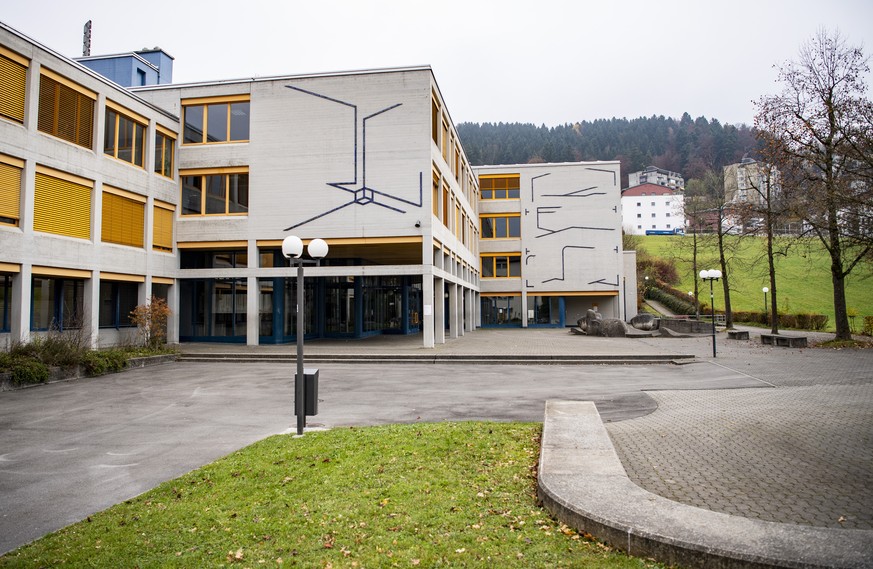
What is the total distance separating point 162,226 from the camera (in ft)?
81.8

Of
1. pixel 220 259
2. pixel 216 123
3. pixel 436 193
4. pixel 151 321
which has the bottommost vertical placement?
pixel 151 321

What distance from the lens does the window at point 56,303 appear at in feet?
61.2

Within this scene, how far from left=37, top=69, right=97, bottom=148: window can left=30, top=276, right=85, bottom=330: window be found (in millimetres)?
5055

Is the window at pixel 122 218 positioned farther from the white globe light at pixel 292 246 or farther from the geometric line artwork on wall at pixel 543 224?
A: the geometric line artwork on wall at pixel 543 224

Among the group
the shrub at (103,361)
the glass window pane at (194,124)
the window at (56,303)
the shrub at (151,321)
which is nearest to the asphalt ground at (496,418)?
the shrub at (103,361)

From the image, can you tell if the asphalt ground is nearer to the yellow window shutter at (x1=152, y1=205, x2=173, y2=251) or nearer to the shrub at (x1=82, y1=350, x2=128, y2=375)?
the shrub at (x1=82, y1=350, x2=128, y2=375)

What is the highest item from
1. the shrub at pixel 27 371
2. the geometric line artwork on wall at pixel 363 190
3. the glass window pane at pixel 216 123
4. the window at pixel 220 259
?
the glass window pane at pixel 216 123

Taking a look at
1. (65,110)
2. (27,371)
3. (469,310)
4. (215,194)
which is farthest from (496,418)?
(469,310)

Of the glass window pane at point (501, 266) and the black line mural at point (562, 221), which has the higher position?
the black line mural at point (562, 221)

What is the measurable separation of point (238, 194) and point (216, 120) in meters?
3.88

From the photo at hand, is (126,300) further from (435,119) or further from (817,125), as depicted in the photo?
(817,125)

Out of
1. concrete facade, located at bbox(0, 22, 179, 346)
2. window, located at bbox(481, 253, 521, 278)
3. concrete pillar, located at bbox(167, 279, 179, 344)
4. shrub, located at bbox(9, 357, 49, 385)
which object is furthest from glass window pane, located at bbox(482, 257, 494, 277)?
shrub, located at bbox(9, 357, 49, 385)

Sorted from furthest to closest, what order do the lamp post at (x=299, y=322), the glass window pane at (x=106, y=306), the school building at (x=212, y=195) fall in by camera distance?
the glass window pane at (x=106, y=306), the school building at (x=212, y=195), the lamp post at (x=299, y=322)

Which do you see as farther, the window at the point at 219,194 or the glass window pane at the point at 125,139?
the window at the point at 219,194
